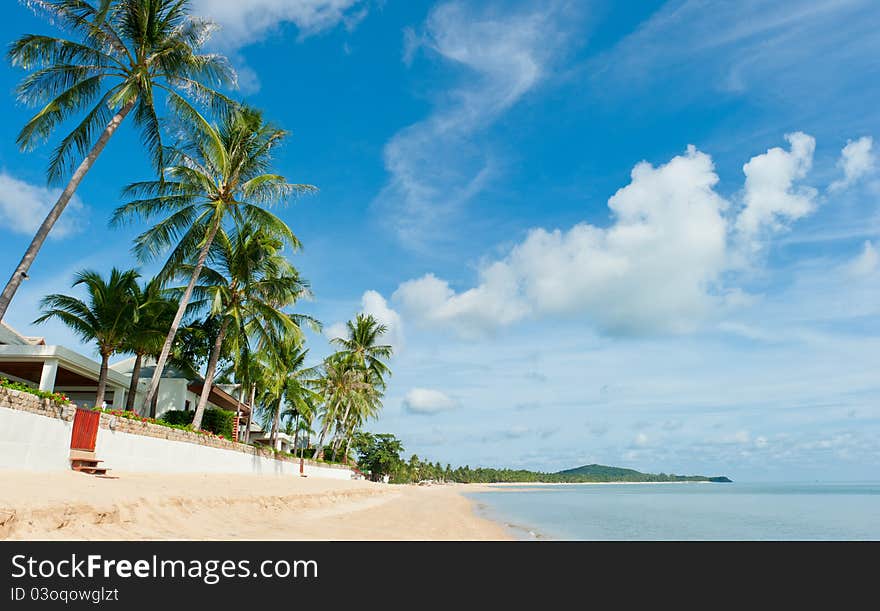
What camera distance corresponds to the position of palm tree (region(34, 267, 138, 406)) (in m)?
19.6

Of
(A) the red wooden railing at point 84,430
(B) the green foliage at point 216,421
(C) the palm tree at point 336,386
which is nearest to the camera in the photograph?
(A) the red wooden railing at point 84,430

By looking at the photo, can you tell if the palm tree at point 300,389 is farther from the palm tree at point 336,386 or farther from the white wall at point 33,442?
the white wall at point 33,442

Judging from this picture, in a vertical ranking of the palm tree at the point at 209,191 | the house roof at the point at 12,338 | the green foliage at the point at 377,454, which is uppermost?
the palm tree at the point at 209,191

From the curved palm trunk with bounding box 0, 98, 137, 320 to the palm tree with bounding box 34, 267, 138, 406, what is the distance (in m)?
7.42

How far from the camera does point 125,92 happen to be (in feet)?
44.8

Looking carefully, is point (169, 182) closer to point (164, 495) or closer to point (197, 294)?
point (197, 294)

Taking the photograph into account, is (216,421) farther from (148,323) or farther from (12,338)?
(12,338)

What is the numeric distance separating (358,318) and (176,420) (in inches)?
806

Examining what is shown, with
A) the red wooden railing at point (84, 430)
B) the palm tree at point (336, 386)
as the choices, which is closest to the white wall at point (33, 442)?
the red wooden railing at point (84, 430)

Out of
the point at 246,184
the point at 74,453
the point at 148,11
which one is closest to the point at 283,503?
the point at 74,453

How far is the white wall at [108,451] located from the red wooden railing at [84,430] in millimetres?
189

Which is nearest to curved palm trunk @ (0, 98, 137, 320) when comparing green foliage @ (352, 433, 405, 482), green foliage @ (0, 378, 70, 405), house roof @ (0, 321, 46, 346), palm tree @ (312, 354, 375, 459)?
green foliage @ (0, 378, 70, 405)

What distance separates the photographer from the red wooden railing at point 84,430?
468 inches
